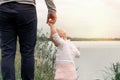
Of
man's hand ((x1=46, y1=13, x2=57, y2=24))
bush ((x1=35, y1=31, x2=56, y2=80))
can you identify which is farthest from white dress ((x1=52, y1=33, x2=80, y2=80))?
bush ((x1=35, y1=31, x2=56, y2=80))

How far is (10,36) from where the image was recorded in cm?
442

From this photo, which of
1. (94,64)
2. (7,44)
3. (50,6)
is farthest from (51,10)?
(94,64)

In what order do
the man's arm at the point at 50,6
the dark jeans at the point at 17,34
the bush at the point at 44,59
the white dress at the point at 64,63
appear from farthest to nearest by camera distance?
1. the bush at the point at 44,59
2. the white dress at the point at 64,63
3. the man's arm at the point at 50,6
4. the dark jeans at the point at 17,34

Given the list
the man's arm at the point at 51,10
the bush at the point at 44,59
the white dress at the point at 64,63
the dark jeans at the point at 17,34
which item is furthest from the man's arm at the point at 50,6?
the bush at the point at 44,59

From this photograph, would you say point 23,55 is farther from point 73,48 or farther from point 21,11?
point 73,48

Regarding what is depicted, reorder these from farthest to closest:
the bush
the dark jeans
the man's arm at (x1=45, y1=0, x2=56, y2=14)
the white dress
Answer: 1. the bush
2. the white dress
3. the man's arm at (x1=45, y1=0, x2=56, y2=14)
4. the dark jeans

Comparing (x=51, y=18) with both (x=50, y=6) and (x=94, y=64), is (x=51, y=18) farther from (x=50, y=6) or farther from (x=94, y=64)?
(x=94, y=64)

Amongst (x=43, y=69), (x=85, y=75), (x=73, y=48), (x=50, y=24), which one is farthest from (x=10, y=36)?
(x=85, y=75)

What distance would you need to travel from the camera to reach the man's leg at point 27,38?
4.41m

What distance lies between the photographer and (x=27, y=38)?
4.45 meters

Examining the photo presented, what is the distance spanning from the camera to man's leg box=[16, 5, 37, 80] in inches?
173

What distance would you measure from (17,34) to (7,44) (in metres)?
0.13

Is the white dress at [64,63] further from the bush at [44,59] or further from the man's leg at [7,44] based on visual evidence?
the bush at [44,59]

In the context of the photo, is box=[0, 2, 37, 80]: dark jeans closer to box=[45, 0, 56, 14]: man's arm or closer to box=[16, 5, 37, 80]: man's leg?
box=[16, 5, 37, 80]: man's leg
